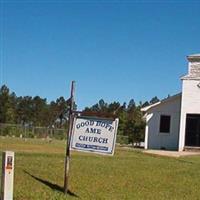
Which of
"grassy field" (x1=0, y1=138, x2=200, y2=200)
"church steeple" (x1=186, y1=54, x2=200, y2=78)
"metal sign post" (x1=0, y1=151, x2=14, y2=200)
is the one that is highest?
"church steeple" (x1=186, y1=54, x2=200, y2=78)

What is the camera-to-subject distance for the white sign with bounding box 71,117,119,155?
13371mm

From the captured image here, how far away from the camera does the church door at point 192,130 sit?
45.9 metres

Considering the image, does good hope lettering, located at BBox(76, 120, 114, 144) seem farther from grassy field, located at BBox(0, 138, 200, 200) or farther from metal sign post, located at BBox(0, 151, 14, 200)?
metal sign post, located at BBox(0, 151, 14, 200)

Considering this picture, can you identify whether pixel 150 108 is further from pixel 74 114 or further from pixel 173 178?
pixel 74 114

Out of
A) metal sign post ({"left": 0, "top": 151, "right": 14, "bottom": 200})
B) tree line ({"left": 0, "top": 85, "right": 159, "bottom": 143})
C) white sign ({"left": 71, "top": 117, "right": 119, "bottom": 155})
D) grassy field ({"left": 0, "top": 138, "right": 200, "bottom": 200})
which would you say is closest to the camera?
metal sign post ({"left": 0, "top": 151, "right": 14, "bottom": 200})

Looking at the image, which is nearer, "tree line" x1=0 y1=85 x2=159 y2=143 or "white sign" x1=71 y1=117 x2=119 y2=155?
"white sign" x1=71 y1=117 x2=119 y2=155

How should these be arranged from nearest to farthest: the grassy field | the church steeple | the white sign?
1. the white sign
2. the grassy field
3. the church steeple

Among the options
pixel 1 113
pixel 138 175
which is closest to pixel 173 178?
pixel 138 175

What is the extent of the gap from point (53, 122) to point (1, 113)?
532 inches

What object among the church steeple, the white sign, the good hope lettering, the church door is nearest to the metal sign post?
the white sign

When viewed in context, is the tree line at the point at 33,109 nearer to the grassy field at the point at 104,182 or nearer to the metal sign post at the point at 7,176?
the grassy field at the point at 104,182

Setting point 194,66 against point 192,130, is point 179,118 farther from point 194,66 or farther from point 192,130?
point 194,66

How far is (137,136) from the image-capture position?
5819 cm

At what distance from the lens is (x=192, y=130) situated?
4600 cm
